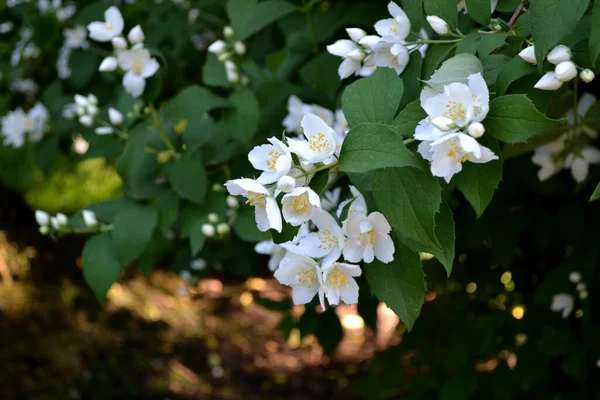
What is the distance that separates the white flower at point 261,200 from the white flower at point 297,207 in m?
0.02

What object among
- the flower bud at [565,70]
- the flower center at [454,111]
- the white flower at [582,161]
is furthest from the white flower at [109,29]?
the white flower at [582,161]

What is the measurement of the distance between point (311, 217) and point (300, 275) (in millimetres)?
150

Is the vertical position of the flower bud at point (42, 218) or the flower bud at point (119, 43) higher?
the flower bud at point (119, 43)

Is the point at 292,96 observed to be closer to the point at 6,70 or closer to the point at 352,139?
the point at 352,139

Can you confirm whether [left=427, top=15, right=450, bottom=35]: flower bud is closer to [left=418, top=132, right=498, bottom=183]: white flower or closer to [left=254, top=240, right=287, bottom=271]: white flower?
[left=418, top=132, right=498, bottom=183]: white flower

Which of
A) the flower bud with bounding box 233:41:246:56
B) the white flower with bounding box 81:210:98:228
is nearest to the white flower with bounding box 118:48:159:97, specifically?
the flower bud with bounding box 233:41:246:56

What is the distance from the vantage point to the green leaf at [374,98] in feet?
3.52

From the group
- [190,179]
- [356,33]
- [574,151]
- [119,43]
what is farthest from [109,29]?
[574,151]

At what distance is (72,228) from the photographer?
1.82 meters

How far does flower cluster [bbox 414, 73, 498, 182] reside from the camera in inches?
37.2

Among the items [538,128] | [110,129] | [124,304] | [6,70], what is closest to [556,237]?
[538,128]

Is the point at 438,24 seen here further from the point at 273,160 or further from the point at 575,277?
the point at 575,277

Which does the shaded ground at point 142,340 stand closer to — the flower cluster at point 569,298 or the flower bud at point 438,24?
the flower cluster at point 569,298

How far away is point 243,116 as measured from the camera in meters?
1.69
